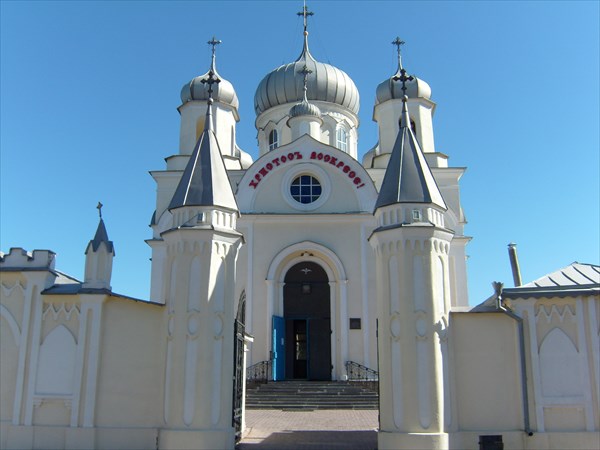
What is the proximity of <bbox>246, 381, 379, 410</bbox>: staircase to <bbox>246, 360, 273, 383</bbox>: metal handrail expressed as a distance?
0.48 m

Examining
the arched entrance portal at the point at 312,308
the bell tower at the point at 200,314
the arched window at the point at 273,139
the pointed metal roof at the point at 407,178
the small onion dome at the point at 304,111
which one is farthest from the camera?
the arched window at the point at 273,139

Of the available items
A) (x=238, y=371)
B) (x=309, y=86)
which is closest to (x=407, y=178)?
(x=238, y=371)

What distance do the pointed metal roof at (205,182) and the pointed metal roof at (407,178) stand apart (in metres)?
3.13

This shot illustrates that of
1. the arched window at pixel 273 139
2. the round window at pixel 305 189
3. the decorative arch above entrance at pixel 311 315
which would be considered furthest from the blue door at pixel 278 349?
the arched window at pixel 273 139

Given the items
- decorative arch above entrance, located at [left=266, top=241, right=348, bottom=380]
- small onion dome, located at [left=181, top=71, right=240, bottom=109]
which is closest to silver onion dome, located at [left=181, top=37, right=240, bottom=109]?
small onion dome, located at [left=181, top=71, right=240, bottom=109]

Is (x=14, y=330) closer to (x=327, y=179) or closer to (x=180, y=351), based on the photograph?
(x=180, y=351)

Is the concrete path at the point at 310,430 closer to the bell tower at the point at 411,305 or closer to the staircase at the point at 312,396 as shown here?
the staircase at the point at 312,396

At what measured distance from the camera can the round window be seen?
23375mm

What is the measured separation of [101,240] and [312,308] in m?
11.5

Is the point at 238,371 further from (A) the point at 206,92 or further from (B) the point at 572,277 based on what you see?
(A) the point at 206,92

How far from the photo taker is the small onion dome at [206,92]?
25891 millimetres

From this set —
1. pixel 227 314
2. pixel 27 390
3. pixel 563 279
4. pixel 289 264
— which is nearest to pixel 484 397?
pixel 563 279

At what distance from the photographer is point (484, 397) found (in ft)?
39.5

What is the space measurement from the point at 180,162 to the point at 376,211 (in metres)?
13.9
